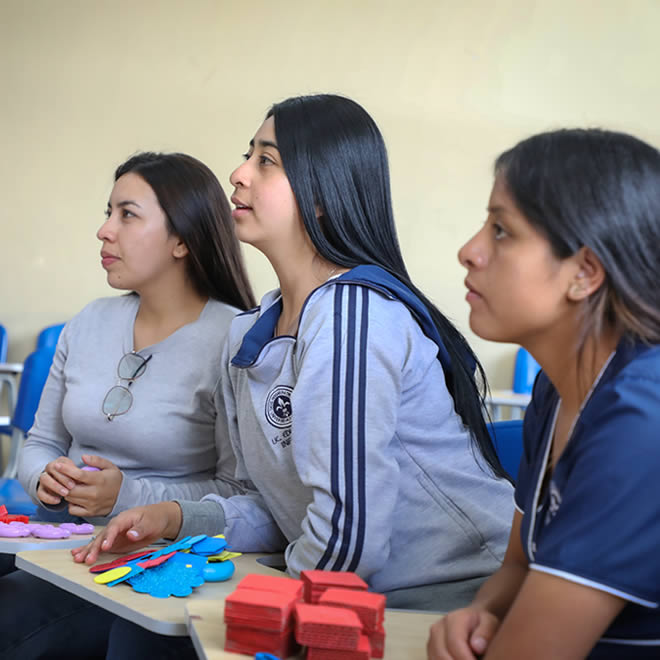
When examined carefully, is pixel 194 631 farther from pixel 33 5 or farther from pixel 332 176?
pixel 33 5

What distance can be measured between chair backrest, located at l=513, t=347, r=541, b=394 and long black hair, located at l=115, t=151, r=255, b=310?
2.59m

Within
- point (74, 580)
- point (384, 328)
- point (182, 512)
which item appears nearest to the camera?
point (74, 580)

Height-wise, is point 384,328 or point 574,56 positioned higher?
point 574,56

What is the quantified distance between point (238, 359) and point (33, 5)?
3.97 meters

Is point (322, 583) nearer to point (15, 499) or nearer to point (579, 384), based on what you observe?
point (579, 384)

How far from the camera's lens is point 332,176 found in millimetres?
1412

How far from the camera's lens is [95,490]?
154 cm

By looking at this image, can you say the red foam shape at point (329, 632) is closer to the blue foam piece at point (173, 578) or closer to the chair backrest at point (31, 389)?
the blue foam piece at point (173, 578)

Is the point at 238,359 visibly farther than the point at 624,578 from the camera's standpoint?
Yes

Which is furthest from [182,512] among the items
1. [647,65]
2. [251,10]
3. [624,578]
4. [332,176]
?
[647,65]

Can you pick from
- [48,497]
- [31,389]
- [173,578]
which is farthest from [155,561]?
[31,389]

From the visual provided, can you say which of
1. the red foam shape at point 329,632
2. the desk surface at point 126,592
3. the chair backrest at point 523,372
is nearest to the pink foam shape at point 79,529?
the desk surface at point 126,592

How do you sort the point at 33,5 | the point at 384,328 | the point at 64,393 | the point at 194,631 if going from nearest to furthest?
the point at 194,631 < the point at 384,328 < the point at 64,393 < the point at 33,5

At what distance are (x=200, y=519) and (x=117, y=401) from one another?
1.67 ft
